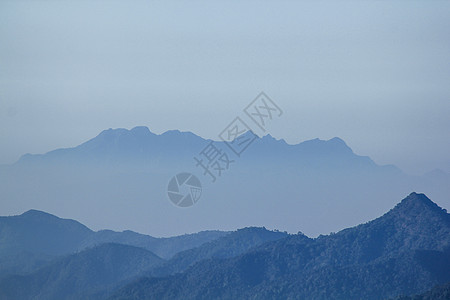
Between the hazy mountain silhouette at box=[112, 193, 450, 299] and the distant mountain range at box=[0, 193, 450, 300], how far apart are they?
0.07m

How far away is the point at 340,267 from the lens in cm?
5134

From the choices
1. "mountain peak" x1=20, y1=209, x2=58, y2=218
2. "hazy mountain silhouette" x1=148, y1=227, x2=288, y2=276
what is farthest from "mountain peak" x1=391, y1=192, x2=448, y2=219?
"mountain peak" x1=20, y1=209, x2=58, y2=218

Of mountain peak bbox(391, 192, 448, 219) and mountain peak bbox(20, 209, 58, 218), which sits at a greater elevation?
mountain peak bbox(20, 209, 58, 218)

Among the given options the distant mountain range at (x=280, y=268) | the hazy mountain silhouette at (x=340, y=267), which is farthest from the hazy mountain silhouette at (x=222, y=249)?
the hazy mountain silhouette at (x=340, y=267)

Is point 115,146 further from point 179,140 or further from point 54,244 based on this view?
point 54,244

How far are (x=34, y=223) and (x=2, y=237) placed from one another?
4.06 meters

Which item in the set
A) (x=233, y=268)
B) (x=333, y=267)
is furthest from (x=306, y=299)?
(x=233, y=268)

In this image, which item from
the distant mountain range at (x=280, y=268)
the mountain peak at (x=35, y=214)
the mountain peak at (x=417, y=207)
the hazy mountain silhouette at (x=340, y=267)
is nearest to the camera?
the hazy mountain silhouette at (x=340, y=267)

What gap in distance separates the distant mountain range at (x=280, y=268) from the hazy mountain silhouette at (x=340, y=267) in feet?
0.22

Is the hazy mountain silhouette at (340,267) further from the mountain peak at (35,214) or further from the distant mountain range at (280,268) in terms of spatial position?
the mountain peak at (35,214)

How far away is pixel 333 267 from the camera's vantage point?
51.2 meters

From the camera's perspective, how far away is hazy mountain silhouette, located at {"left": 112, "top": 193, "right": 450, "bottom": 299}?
48.9 m

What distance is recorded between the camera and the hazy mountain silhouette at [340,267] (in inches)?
1927

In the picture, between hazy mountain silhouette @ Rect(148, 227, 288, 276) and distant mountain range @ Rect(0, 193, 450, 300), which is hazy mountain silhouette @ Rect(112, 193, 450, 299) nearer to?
distant mountain range @ Rect(0, 193, 450, 300)
